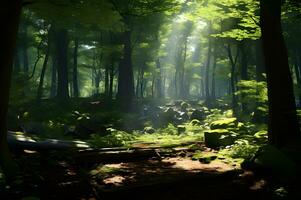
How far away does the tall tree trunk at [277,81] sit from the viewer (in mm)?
9252

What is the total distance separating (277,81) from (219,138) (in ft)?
11.0

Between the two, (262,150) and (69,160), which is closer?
(262,150)

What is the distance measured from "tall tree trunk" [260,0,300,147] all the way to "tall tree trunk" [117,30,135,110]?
17420mm

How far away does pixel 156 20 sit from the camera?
1131 inches

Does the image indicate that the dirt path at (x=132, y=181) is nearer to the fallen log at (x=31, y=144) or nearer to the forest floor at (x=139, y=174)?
Answer: the forest floor at (x=139, y=174)

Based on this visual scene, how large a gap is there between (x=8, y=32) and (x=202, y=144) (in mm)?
8308

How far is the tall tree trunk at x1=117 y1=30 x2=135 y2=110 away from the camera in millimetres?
26469

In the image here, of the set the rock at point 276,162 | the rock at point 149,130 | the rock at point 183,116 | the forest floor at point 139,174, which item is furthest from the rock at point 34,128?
the rock at point 183,116

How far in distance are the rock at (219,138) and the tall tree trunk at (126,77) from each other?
14.5 metres

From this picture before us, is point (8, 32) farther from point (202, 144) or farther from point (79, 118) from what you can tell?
point (79, 118)

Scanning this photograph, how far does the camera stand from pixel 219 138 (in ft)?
39.5

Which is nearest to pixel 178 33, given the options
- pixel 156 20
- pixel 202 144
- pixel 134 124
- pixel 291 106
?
pixel 156 20

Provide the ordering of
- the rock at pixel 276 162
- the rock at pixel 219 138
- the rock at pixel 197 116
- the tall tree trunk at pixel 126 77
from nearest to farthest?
the rock at pixel 276 162, the rock at pixel 219 138, the rock at pixel 197 116, the tall tree trunk at pixel 126 77

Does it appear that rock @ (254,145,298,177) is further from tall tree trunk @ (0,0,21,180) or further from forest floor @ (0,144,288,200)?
tall tree trunk @ (0,0,21,180)
